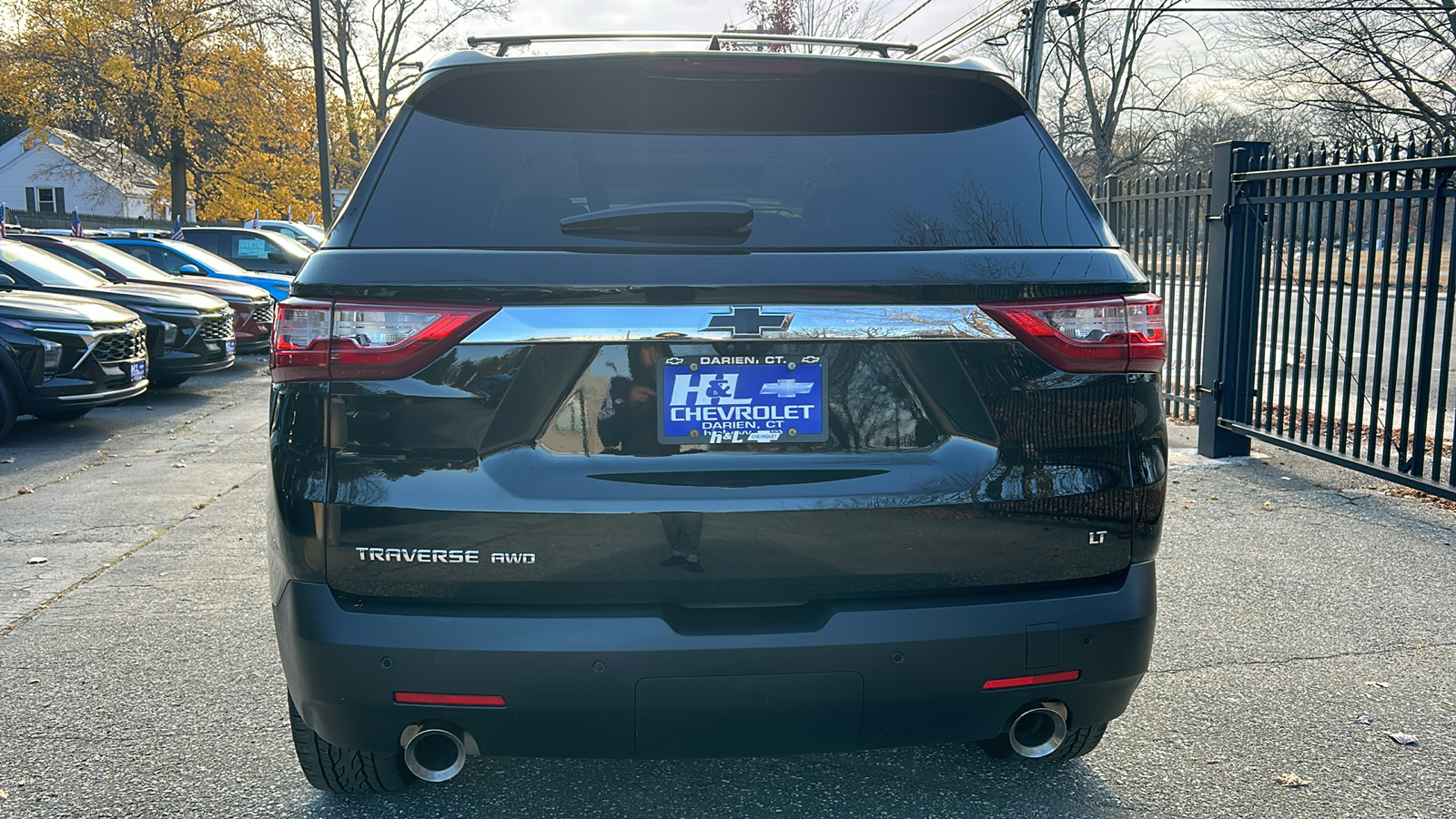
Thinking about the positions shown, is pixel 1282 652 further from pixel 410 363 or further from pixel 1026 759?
pixel 410 363

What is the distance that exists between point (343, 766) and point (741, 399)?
139 centimetres

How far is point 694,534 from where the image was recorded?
Answer: 217cm

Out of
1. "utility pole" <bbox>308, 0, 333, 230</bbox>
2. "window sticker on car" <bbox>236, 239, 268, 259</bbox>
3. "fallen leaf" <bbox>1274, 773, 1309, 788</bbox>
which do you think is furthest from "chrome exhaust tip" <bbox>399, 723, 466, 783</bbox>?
"utility pole" <bbox>308, 0, 333, 230</bbox>

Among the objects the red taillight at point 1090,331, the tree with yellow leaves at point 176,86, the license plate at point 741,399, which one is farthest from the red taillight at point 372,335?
the tree with yellow leaves at point 176,86

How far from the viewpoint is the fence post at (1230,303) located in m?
7.02

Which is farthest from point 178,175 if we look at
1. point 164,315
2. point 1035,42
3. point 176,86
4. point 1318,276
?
point 1318,276

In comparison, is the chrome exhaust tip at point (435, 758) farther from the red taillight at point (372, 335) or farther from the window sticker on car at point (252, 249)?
the window sticker on car at point (252, 249)

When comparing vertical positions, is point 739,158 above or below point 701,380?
above

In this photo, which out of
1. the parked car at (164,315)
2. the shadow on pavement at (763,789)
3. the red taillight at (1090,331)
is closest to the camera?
the red taillight at (1090,331)

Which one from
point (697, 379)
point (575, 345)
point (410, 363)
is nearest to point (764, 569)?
point (697, 379)

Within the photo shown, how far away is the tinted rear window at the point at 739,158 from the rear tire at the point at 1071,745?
50.7 inches

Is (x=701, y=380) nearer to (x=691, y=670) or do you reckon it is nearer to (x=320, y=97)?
(x=691, y=670)

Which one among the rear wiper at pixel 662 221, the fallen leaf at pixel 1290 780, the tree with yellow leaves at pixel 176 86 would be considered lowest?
the fallen leaf at pixel 1290 780

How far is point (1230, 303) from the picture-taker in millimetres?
7160
